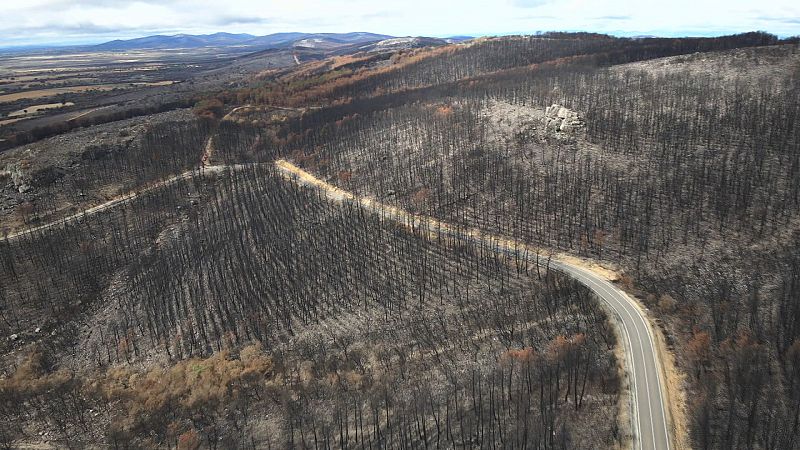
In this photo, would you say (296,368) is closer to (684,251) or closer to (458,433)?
(458,433)

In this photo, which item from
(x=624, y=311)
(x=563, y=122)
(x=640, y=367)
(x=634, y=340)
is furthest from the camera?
(x=563, y=122)

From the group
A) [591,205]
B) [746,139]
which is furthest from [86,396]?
[746,139]

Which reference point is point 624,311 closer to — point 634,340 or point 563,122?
point 634,340

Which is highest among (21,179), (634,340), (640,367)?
(21,179)

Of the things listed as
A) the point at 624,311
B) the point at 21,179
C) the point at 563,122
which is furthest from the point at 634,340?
the point at 21,179

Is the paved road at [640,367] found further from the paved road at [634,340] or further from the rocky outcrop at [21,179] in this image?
the rocky outcrop at [21,179]

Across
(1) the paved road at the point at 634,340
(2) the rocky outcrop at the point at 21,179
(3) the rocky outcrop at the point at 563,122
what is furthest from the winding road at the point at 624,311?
(3) the rocky outcrop at the point at 563,122

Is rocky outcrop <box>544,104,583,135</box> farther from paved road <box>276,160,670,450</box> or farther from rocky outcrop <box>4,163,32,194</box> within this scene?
rocky outcrop <box>4,163,32,194</box>

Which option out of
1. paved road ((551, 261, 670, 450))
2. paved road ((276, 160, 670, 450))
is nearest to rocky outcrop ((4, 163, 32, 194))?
paved road ((276, 160, 670, 450))
